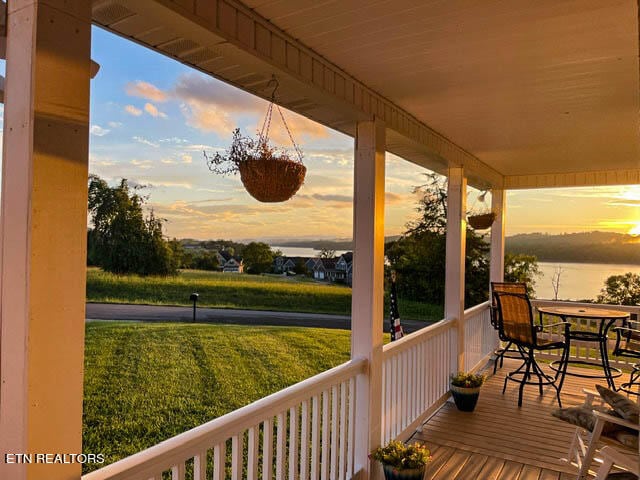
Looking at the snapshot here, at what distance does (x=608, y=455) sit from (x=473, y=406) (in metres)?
2.15

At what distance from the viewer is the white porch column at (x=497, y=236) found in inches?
248

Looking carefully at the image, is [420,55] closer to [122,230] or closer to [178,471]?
[178,471]

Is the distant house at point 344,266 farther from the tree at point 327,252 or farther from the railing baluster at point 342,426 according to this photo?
the railing baluster at point 342,426

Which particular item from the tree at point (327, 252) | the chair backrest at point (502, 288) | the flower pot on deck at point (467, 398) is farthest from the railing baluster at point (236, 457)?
the tree at point (327, 252)

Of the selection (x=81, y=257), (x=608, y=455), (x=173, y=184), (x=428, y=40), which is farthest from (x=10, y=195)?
(x=173, y=184)

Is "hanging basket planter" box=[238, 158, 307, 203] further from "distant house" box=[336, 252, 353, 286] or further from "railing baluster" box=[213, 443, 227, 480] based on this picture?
"distant house" box=[336, 252, 353, 286]

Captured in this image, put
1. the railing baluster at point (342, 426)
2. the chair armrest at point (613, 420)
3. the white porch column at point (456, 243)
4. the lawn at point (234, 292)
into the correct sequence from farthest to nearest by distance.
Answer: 1. the lawn at point (234, 292)
2. the white porch column at point (456, 243)
3. the railing baluster at point (342, 426)
4. the chair armrest at point (613, 420)

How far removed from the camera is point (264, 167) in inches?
77.5

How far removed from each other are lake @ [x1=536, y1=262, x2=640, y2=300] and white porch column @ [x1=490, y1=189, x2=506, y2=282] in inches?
114

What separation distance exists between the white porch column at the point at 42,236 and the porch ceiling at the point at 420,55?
0.44m

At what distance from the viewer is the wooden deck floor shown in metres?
3.14

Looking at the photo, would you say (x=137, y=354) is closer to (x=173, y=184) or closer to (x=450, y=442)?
(x=173, y=184)

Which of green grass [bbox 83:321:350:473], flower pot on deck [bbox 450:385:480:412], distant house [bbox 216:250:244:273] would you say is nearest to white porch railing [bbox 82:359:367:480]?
flower pot on deck [bbox 450:385:480:412]

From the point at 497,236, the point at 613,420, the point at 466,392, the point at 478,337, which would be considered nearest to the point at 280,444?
the point at 613,420
